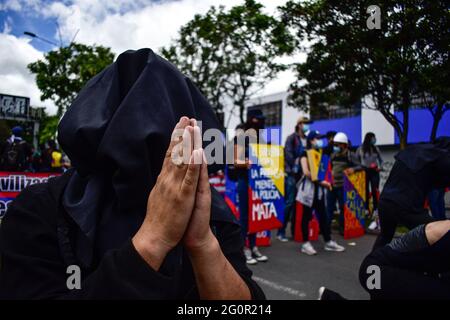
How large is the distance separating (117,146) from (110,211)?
213 millimetres

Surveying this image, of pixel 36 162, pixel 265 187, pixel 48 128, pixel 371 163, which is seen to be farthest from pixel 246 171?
pixel 48 128

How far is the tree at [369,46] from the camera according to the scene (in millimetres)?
3434

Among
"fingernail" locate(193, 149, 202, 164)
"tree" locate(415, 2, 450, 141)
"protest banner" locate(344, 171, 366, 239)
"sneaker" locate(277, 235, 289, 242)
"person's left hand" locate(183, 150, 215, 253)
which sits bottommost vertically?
"sneaker" locate(277, 235, 289, 242)

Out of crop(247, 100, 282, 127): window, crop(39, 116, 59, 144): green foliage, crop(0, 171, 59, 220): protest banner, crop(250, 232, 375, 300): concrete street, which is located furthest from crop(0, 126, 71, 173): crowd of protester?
crop(39, 116, 59, 144): green foliage

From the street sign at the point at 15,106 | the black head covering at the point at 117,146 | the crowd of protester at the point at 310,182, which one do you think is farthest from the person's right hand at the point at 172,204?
the street sign at the point at 15,106

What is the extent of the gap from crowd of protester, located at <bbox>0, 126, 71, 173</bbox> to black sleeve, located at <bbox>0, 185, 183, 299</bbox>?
5554 mm

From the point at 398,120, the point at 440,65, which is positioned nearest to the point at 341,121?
the point at 398,120

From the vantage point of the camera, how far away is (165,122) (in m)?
1.11

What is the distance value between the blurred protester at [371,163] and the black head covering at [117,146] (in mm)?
6814

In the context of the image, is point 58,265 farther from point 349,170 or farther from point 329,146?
point 349,170

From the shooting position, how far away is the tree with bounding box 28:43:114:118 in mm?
17936

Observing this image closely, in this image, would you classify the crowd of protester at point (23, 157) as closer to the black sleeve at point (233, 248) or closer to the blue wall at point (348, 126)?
the black sleeve at point (233, 248)

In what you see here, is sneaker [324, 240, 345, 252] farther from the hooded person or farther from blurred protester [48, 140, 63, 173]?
blurred protester [48, 140, 63, 173]
